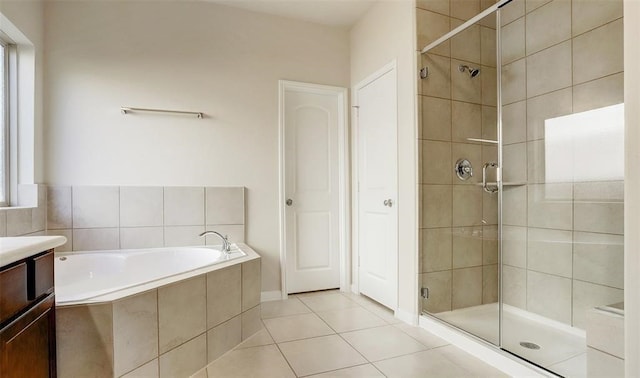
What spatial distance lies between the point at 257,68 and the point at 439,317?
2541mm

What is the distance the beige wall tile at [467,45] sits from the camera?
228 centimetres

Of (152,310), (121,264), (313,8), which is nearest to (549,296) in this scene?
(152,310)

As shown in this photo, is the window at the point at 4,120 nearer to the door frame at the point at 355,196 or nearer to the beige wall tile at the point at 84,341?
the beige wall tile at the point at 84,341

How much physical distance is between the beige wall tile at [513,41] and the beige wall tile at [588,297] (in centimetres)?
154

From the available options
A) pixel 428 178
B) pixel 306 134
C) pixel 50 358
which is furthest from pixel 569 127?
pixel 50 358

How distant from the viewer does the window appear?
2.30 metres

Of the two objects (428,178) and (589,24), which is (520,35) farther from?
(428,178)

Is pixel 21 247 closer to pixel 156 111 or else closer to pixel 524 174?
pixel 156 111

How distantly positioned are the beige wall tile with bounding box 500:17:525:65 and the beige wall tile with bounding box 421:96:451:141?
0.46 meters

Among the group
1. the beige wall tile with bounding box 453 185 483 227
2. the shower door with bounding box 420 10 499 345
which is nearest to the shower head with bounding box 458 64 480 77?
the shower door with bounding box 420 10 499 345

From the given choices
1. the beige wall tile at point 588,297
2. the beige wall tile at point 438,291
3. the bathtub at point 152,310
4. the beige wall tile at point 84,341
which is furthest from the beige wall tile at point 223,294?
the beige wall tile at point 588,297

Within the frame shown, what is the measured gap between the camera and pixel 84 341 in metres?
1.40

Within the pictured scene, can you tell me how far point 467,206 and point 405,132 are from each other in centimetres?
71

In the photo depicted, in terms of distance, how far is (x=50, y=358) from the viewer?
1280 mm
